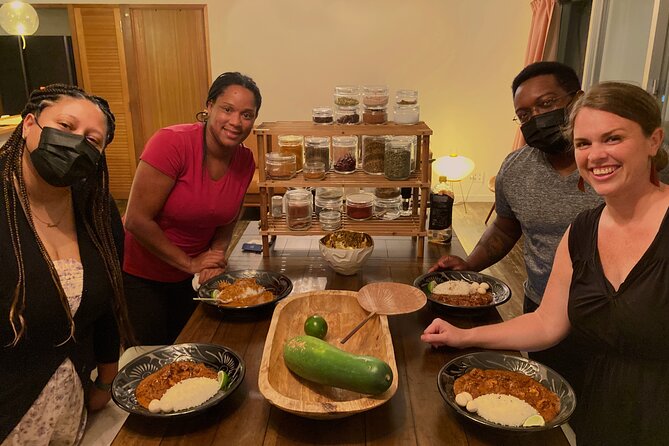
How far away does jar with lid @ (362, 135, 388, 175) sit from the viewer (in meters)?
2.19

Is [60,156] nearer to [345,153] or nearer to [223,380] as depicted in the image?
[223,380]

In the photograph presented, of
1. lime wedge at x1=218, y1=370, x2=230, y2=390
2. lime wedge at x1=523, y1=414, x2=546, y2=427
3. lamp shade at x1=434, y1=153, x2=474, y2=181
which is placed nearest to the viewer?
lime wedge at x1=523, y1=414, x2=546, y2=427

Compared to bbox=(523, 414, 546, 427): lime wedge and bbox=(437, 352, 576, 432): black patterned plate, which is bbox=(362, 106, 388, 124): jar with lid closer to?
bbox=(437, 352, 576, 432): black patterned plate

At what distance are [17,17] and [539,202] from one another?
17.5 ft

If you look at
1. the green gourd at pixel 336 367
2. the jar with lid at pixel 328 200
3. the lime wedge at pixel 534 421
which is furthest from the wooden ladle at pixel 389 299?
the jar with lid at pixel 328 200

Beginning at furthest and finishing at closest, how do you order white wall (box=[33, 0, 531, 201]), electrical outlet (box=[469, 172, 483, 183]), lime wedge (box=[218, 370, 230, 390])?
electrical outlet (box=[469, 172, 483, 183]) → white wall (box=[33, 0, 531, 201]) → lime wedge (box=[218, 370, 230, 390])

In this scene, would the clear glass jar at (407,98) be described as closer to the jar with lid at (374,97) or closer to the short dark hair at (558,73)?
the jar with lid at (374,97)

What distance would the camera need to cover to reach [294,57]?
573 centimetres

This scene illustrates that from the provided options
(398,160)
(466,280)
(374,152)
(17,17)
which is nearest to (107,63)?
(17,17)

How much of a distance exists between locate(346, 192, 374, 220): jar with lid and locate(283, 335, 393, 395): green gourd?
102 cm

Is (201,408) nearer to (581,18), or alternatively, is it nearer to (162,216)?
(162,216)

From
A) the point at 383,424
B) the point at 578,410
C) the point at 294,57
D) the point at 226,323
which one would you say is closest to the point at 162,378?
the point at 226,323

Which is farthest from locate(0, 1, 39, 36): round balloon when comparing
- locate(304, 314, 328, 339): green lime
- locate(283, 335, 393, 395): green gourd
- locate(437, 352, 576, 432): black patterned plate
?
locate(437, 352, 576, 432): black patterned plate

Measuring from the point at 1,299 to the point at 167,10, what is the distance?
5.12 metres
